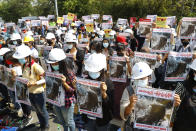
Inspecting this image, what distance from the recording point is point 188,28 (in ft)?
17.1

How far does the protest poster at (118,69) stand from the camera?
373 cm

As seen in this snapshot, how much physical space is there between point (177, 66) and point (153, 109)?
62.3 inches

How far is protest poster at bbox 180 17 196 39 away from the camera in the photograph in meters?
5.18

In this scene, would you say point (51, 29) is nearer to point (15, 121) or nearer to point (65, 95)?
point (15, 121)

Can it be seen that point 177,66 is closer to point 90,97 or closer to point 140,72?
point 140,72

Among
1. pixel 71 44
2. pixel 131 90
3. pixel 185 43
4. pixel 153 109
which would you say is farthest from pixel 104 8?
pixel 153 109

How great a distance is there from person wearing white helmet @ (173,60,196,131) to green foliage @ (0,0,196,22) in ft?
54.2

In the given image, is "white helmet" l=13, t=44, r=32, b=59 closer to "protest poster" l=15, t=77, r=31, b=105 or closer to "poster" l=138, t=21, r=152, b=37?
"protest poster" l=15, t=77, r=31, b=105

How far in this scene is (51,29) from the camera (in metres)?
9.83

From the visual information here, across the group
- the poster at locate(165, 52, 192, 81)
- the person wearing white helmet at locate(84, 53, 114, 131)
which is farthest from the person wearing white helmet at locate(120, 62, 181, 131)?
the poster at locate(165, 52, 192, 81)

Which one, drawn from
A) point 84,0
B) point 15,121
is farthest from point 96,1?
point 15,121

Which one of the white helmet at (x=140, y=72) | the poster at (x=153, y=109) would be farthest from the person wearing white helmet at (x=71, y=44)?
the poster at (x=153, y=109)

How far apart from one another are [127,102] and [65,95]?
1309 millimetres

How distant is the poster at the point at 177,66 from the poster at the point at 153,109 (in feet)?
4.83
